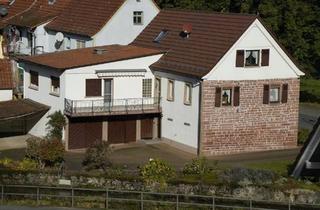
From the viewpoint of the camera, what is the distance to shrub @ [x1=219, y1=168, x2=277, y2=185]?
32.0m

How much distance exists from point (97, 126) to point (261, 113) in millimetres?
9724

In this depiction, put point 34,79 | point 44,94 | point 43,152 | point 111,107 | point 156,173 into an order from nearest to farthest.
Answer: point 156,173
point 43,152
point 111,107
point 44,94
point 34,79

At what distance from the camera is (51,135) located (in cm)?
4550

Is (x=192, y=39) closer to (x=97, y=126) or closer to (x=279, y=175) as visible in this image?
(x=97, y=126)

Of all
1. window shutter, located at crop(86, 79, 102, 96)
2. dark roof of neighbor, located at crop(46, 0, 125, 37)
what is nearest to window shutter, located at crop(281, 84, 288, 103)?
window shutter, located at crop(86, 79, 102, 96)

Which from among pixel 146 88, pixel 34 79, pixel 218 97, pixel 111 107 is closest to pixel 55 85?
pixel 34 79

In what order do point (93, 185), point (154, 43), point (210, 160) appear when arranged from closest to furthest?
point (93, 185) → point (210, 160) → point (154, 43)

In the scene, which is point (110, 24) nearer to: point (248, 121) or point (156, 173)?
point (248, 121)

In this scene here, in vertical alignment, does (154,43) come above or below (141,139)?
above

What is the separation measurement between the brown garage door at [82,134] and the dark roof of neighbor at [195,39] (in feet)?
18.2

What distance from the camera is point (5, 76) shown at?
2122 inches

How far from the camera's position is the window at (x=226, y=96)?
Answer: 44.6 m

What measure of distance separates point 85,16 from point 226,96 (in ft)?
58.4

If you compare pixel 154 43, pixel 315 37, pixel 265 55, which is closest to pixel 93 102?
pixel 154 43
